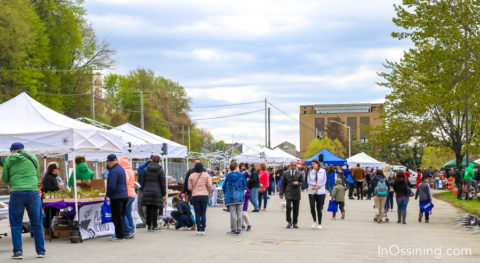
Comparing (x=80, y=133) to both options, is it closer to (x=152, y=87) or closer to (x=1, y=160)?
(x=1, y=160)

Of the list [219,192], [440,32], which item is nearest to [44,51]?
[219,192]

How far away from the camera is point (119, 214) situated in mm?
12812

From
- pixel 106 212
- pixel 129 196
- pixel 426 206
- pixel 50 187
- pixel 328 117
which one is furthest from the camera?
pixel 328 117

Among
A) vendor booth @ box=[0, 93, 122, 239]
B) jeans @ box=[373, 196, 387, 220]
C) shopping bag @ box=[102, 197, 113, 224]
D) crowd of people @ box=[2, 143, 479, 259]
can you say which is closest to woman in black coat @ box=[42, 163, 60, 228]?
crowd of people @ box=[2, 143, 479, 259]

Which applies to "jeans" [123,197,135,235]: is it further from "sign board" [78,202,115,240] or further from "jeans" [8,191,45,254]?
"jeans" [8,191,45,254]

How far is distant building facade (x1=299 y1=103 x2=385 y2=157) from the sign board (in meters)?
143

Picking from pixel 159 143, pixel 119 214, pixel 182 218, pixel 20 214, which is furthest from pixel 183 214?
pixel 159 143

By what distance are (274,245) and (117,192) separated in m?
3.43

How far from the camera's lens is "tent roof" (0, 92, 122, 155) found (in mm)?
12727

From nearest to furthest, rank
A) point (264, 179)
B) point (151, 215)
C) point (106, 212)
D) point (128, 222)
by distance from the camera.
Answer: point (128, 222) → point (106, 212) → point (151, 215) → point (264, 179)

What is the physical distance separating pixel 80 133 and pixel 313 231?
619cm

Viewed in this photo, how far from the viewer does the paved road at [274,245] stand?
10.4 metres

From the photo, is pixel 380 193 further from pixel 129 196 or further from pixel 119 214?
pixel 119 214

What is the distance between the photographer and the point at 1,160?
1334cm
